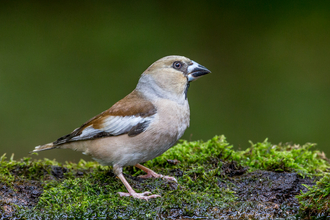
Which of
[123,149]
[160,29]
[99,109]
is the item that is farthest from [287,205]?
[160,29]

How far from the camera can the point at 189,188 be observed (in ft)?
12.4

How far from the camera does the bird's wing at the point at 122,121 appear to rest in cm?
400

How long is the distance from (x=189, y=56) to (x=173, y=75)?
4.43 metres

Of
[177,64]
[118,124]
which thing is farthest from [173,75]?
[118,124]

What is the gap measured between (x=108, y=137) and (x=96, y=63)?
15.8 feet

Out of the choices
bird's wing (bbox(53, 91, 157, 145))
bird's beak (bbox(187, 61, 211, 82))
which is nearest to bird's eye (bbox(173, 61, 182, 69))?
bird's beak (bbox(187, 61, 211, 82))

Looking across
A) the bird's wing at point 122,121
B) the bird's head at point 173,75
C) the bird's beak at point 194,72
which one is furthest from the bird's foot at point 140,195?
the bird's beak at point 194,72

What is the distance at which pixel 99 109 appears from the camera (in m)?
8.16

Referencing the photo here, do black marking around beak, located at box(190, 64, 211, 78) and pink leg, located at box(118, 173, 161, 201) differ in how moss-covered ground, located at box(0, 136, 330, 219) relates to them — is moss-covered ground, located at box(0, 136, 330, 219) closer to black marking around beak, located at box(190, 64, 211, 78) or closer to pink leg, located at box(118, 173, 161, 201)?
pink leg, located at box(118, 173, 161, 201)

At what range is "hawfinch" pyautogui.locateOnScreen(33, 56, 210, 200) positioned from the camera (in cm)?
395

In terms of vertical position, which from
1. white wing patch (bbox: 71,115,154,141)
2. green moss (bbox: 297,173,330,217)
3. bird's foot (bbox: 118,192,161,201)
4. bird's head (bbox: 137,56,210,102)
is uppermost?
bird's head (bbox: 137,56,210,102)

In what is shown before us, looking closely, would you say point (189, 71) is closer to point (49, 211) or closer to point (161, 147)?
point (161, 147)

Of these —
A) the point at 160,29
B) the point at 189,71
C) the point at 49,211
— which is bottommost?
the point at 49,211

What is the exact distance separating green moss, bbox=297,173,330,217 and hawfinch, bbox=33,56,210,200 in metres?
1.33
